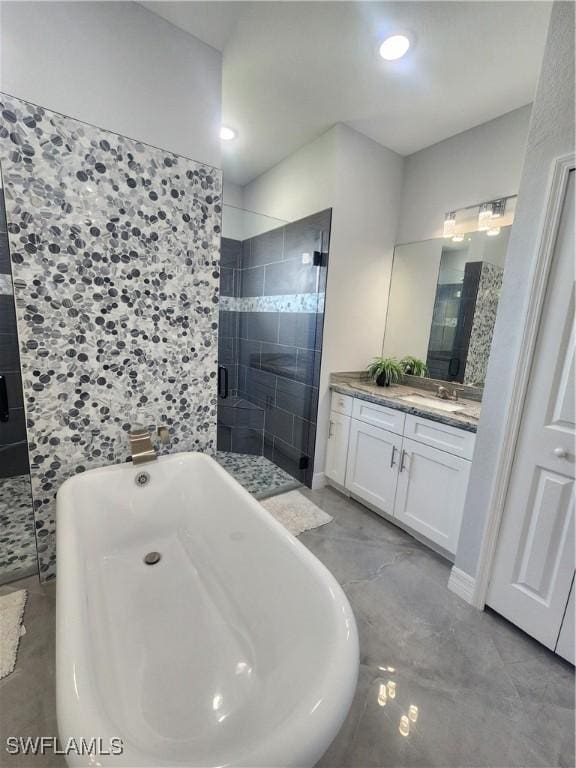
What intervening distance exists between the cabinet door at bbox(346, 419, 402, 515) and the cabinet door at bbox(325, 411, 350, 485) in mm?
55

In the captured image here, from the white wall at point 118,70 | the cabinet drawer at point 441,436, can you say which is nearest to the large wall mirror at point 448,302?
the cabinet drawer at point 441,436

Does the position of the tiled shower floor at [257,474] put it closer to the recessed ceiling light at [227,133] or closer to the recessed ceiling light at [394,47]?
the recessed ceiling light at [227,133]

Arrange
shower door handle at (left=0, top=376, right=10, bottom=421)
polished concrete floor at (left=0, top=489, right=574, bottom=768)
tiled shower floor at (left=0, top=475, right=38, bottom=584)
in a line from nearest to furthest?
polished concrete floor at (left=0, top=489, right=574, bottom=768), tiled shower floor at (left=0, top=475, right=38, bottom=584), shower door handle at (left=0, top=376, right=10, bottom=421)

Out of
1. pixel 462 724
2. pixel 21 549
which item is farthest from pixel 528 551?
pixel 21 549

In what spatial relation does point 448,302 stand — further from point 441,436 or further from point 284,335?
point 284,335

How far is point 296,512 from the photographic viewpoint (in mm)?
2492

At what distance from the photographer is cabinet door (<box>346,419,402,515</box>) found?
2289mm

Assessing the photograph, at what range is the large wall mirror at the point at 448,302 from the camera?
2.30 meters

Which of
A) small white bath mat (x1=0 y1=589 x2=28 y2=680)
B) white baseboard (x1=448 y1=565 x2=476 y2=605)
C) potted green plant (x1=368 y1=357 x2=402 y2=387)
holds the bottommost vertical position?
small white bath mat (x1=0 y1=589 x2=28 y2=680)

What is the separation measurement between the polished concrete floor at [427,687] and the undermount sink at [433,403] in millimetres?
1042

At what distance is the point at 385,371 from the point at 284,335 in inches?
38.6

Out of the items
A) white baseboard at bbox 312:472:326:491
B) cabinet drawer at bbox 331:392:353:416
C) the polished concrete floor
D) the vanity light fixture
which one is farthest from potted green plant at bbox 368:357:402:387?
the polished concrete floor

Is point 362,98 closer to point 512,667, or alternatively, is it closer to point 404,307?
point 404,307

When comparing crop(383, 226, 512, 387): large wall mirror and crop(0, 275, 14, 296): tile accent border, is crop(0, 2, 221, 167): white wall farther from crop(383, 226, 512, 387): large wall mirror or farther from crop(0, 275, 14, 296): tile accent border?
crop(383, 226, 512, 387): large wall mirror
